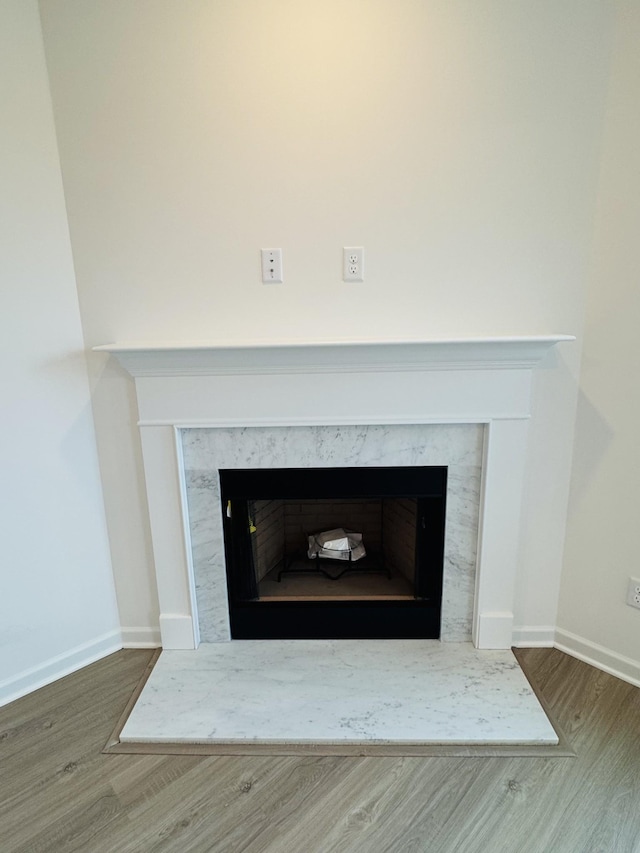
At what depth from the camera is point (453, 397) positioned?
1.74 meters

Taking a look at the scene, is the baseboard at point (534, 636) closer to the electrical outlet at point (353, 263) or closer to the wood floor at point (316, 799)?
the wood floor at point (316, 799)

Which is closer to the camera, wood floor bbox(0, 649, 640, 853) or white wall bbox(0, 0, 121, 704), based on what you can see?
wood floor bbox(0, 649, 640, 853)

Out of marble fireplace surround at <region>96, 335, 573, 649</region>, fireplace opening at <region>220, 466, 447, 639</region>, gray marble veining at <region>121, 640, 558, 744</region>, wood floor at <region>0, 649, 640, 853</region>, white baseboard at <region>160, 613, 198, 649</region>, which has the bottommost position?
wood floor at <region>0, 649, 640, 853</region>

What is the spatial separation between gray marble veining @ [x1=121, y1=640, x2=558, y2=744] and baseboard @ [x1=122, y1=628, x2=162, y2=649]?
11cm

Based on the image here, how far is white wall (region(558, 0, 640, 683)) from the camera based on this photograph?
156 centimetres

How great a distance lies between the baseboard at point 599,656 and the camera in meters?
1.82

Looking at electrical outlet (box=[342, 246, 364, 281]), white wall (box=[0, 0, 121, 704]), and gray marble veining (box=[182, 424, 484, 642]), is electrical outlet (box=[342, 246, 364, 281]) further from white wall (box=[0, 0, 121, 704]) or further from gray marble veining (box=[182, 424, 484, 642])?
white wall (box=[0, 0, 121, 704])

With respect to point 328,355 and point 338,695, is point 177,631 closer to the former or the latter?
point 338,695

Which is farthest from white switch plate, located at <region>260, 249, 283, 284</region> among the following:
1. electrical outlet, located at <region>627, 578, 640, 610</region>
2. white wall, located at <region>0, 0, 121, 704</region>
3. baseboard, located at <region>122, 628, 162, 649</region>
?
electrical outlet, located at <region>627, 578, 640, 610</region>

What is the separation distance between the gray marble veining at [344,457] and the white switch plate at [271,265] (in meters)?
0.52

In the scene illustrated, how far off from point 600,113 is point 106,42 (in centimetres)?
158

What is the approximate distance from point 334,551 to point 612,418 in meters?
1.22

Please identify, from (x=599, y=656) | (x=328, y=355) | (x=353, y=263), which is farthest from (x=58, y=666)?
(x=599, y=656)

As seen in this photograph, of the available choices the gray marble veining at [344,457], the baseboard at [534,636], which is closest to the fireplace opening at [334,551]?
the gray marble veining at [344,457]
